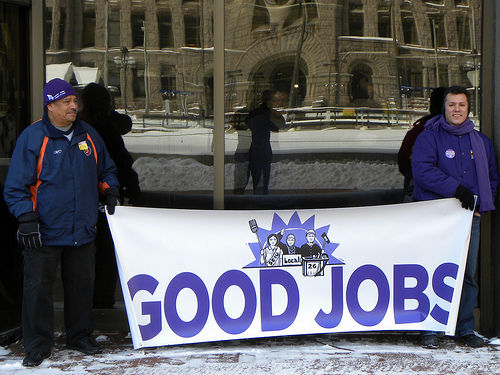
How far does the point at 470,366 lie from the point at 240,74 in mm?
2643

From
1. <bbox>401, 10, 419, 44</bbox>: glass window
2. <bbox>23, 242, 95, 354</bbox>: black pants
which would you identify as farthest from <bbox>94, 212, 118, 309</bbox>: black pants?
<bbox>401, 10, 419, 44</bbox>: glass window

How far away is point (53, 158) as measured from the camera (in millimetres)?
4453

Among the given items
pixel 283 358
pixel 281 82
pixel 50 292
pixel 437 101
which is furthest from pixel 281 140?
pixel 50 292

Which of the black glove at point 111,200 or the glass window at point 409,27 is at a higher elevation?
the glass window at point 409,27

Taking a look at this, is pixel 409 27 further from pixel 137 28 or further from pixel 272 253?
pixel 272 253

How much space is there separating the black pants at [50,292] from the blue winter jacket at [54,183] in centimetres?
12

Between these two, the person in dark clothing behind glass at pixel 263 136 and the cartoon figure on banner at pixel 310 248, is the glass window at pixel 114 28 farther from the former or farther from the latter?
the cartoon figure on banner at pixel 310 248

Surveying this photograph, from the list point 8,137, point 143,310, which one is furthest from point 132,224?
point 8,137

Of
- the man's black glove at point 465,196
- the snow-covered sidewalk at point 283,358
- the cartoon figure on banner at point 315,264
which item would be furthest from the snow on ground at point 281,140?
the snow-covered sidewalk at point 283,358

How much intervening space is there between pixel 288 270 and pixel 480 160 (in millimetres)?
1450

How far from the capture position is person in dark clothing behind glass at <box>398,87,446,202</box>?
17.9 feet

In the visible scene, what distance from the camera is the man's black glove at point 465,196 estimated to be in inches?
184

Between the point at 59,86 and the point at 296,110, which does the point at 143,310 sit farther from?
the point at 296,110

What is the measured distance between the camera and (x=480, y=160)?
4.74 metres
